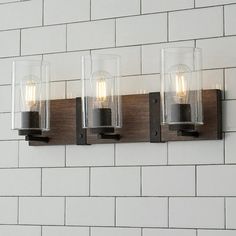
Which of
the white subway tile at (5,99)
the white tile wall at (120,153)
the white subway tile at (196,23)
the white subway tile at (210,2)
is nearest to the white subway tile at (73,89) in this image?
the white tile wall at (120,153)

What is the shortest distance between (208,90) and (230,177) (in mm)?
229

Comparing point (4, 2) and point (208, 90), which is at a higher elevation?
point (4, 2)

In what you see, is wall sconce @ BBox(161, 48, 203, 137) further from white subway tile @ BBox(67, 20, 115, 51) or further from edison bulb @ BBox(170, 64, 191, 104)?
white subway tile @ BBox(67, 20, 115, 51)

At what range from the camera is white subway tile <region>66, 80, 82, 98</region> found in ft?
6.74

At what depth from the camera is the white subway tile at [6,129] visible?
7.06 feet

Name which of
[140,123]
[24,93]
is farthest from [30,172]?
[140,123]

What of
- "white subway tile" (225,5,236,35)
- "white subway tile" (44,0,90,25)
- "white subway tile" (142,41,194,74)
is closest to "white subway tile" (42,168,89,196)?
"white subway tile" (142,41,194,74)

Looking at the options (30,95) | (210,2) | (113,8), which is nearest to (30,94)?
(30,95)

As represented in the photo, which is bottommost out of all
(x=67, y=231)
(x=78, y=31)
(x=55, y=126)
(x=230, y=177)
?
(x=67, y=231)

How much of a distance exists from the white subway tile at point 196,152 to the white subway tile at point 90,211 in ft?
0.74

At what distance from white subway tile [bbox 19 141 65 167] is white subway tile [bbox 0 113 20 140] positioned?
4 centimetres

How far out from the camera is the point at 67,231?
2.03 m

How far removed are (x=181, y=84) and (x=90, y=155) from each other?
371 mm

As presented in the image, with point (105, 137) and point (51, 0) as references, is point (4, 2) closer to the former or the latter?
point (51, 0)
